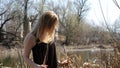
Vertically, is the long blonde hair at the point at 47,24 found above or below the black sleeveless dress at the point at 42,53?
above

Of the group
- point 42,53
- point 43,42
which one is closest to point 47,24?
point 43,42

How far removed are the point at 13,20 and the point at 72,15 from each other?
10465 millimetres

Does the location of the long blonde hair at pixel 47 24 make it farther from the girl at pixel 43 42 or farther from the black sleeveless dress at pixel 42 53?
the black sleeveless dress at pixel 42 53

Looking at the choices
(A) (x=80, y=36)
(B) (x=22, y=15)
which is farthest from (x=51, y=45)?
(A) (x=80, y=36)

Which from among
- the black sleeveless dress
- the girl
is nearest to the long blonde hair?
the girl

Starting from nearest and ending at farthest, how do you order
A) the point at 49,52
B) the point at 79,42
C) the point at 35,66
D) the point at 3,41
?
the point at 35,66
the point at 49,52
the point at 3,41
the point at 79,42

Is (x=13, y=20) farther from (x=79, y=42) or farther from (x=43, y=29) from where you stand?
(x=43, y=29)

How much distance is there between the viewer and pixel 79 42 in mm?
50312

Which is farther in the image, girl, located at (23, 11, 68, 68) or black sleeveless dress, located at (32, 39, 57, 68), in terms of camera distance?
black sleeveless dress, located at (32, 39, 57, 68)

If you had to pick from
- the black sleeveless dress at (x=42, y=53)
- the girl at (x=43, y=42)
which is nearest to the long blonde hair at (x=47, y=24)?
the girl at (x=43, y=42)

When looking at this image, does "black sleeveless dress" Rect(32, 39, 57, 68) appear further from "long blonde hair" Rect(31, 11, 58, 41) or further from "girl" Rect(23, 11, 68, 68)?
"long blonde hair" Rect(31, 11, 58, 41)

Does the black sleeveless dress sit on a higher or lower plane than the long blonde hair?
lower

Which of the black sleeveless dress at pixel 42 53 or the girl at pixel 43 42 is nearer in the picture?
the girl at pixel 43 42

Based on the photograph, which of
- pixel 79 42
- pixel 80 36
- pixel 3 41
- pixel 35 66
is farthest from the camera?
pixel 80 36
